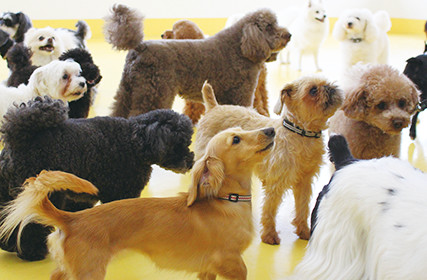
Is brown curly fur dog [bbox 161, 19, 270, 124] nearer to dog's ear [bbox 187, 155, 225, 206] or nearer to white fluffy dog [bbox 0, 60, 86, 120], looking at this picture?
white fluffy dog [bbox 0, 60, 86, 120]

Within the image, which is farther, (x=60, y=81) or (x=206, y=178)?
(x=60, y=81)

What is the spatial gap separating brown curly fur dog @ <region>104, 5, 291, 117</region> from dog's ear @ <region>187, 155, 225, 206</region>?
1717mm

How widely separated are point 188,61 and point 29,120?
1.66m

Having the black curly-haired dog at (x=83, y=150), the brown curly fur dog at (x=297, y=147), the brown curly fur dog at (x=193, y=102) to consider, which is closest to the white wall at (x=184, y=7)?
the brown curly fur dog at (x=193, y=102)

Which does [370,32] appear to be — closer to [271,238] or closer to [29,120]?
[271,238]

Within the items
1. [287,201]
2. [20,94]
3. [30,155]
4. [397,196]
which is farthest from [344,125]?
[20,94]

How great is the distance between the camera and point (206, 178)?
1.97 meters

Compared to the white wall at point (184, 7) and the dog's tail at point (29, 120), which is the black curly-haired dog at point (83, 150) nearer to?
the dog's tail at point (29, 120)

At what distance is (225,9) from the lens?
10500mm

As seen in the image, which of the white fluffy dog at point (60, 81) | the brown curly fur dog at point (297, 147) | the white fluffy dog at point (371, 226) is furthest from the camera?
the white fluffy dog at point (60, 81)

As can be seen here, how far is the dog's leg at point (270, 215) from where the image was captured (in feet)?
8.57

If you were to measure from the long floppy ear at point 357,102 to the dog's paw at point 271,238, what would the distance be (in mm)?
846

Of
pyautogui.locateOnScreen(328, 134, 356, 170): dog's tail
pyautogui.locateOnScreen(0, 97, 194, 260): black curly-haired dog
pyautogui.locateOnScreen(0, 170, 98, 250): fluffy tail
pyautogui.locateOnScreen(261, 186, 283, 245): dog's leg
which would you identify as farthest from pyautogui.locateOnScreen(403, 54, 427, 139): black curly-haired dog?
pyautogui.locateOnScreen(0, 170, 98, 250): fluffy tail

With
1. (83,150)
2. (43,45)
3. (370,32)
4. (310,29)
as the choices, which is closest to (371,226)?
(83,150)
